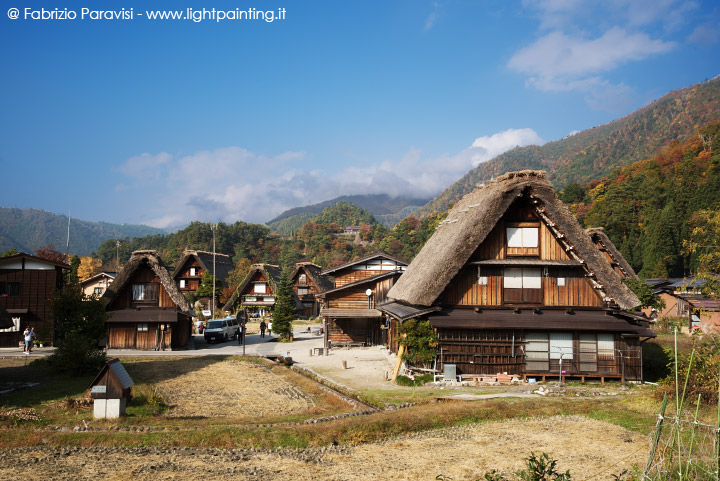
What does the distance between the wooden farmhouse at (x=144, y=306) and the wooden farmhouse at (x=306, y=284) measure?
101 feet

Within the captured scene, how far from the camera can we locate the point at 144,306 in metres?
32.9

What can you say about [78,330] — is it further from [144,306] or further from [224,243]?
[224,243]

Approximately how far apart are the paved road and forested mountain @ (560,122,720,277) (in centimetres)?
4595

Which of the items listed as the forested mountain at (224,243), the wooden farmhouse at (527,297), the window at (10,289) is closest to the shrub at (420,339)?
the wooden farmhouse at (527,297)

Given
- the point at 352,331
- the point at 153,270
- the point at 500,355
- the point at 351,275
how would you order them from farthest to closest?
1. the point at 351,275
2. the point at 352,331
3. the point at 153,270
4. the point at 500,355

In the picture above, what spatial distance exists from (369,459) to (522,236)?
14085 mm

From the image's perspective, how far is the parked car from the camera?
38531 millimetres

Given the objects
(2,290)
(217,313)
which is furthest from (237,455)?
(217,313)

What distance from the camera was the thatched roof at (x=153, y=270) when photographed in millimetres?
32188

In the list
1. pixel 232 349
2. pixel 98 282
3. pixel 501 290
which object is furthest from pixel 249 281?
pixel 501 290

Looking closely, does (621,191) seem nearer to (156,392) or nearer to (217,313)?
(217,313)

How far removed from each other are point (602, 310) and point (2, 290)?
35.9 metres

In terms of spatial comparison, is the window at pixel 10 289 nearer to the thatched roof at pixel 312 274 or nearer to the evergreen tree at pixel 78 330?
the evergreen tree at pixel 78 330

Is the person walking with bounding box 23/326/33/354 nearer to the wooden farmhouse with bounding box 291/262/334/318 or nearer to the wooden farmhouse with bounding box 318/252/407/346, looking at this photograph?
the wooden farmhouse with bounding box 318/252/407/346
